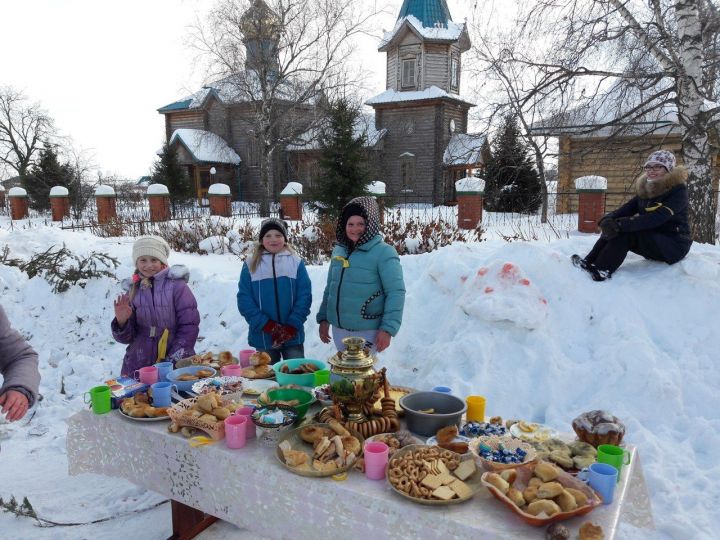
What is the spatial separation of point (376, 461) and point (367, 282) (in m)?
1.77

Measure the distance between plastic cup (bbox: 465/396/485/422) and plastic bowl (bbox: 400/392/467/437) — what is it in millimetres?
58

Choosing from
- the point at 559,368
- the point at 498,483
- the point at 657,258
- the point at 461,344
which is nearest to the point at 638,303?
the point at 657,258

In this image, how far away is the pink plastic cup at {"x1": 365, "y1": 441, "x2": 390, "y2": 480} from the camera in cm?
197

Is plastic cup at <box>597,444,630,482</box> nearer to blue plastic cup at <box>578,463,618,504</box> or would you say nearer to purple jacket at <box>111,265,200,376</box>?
blue plastic cup at <box>578,463,618,504</box>

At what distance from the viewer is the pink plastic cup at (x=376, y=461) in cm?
197

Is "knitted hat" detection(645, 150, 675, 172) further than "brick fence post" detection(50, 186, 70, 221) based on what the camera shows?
No

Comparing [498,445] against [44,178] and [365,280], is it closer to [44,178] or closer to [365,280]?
[365,280]

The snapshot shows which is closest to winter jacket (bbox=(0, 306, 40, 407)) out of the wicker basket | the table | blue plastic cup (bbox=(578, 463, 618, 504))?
the table

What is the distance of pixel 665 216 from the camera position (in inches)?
190

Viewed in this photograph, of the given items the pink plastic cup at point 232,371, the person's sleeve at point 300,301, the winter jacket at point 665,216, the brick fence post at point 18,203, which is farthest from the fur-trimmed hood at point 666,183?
the brick fence post at point 18,203

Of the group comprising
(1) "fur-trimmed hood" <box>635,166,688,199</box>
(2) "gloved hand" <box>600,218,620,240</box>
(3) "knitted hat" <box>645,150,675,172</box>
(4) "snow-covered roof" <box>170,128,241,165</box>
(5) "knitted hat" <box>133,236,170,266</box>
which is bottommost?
(5) "knitted hat" <box>133,236,170,266</box>

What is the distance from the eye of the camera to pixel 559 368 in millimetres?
4648

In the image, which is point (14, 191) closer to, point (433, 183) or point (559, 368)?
point (433, 183)

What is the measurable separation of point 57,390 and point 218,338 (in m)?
1.92
